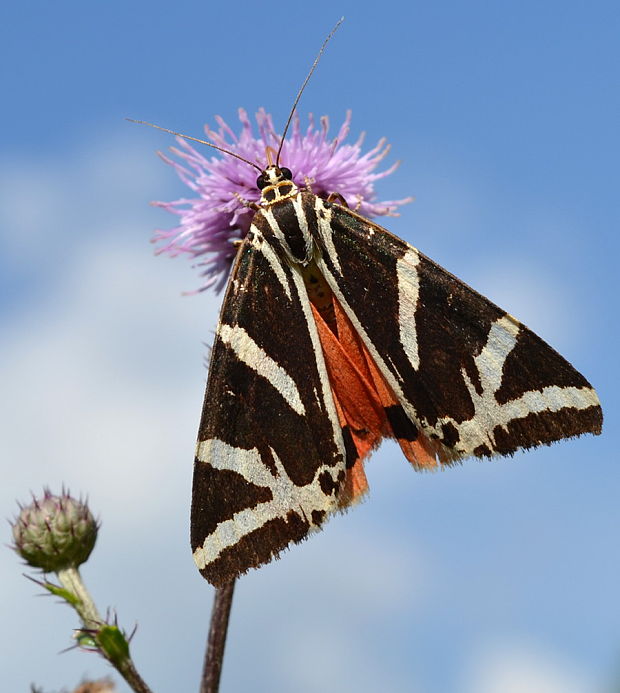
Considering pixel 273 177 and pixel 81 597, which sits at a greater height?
pixel 273 177

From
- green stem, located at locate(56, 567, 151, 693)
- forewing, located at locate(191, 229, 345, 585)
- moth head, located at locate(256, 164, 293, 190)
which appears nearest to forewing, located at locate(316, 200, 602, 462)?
forewing, located at locate(191, 229, 345, 585)

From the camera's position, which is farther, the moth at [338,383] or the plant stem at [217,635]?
the plant stem at [217,635]

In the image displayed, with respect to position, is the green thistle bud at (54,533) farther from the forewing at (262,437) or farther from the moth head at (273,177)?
the moth head at (273,177)

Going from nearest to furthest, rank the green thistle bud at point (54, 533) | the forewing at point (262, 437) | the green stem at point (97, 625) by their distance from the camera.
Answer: the forewing at point (262, 437) < the green stem at point (97, 625) < the green thistle bud at point (54, 533)

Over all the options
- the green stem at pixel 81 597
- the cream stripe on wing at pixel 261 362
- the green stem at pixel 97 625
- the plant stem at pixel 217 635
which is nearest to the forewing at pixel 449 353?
the cream stripe on wing at pixel 261 362

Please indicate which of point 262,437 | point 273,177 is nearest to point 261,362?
point 262,437

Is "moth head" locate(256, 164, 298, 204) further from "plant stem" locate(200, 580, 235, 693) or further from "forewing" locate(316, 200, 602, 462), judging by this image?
"plant stem" locate(200, 580, 235, 693)

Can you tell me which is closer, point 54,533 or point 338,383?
point 338,383

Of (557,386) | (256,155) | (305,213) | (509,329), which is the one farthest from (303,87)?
(557,386)

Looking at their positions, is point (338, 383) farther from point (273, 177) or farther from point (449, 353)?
point (273, 177)
